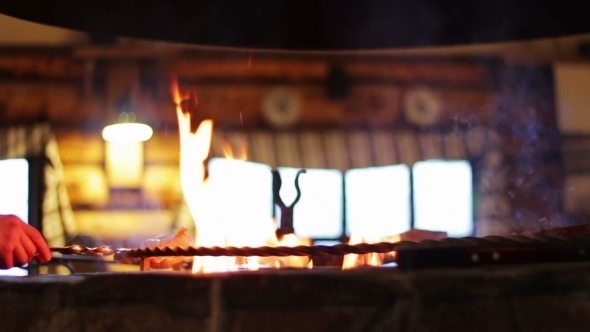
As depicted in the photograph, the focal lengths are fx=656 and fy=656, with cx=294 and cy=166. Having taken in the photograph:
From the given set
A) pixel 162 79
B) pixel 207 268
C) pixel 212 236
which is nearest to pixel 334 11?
pixel 212 236

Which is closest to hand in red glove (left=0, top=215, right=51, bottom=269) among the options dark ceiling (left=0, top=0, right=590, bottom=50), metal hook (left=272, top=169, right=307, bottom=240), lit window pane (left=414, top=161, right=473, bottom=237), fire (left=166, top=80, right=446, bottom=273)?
fire (left=166, top=80, right=446, bottom=273)

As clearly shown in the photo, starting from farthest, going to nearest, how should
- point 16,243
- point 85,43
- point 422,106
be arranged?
point 422,106, point 85,43, point 16,243

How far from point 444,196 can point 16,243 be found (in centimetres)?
238

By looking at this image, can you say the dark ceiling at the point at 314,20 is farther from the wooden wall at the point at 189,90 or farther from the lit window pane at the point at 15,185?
the lit window pane at the point at 15,185

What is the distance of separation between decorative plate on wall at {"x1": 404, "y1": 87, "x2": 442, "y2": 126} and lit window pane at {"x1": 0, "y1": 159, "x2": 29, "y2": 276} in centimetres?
179

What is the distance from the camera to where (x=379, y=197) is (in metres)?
3.09

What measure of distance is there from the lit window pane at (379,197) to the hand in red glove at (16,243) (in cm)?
211

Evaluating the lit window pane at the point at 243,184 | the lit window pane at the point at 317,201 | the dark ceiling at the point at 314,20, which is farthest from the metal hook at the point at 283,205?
the lit window pane at the point at 317,201

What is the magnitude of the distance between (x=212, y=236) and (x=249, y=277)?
2.63 ft

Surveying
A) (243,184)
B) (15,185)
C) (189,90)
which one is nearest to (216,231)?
(243,184)

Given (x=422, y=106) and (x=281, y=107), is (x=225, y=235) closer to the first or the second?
(x=281, y=107)

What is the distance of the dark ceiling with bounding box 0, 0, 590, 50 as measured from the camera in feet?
5.55

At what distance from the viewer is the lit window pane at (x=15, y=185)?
2922mm

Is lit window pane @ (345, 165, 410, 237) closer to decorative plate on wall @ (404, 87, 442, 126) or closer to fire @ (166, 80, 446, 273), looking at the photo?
decorative plate on wall @ (404, 87, 442, 126)
